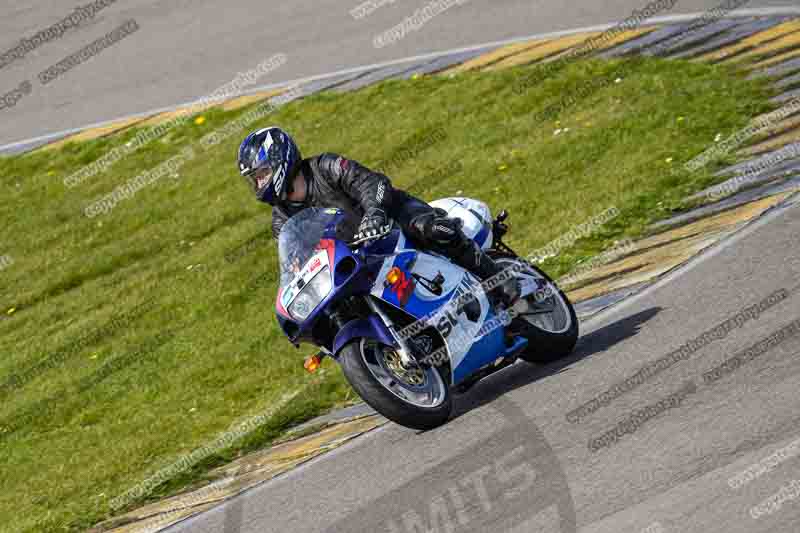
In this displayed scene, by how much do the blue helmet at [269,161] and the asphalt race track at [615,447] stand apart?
1647mm

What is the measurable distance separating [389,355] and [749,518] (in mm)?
2720

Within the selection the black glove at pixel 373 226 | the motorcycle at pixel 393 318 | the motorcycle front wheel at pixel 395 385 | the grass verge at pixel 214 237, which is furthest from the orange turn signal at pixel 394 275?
the grass verge at pixel 214 237

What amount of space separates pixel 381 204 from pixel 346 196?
0.38 m

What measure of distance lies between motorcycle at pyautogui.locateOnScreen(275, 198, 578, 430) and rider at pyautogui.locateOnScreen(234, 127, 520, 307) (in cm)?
10

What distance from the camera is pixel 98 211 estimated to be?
16.8 m

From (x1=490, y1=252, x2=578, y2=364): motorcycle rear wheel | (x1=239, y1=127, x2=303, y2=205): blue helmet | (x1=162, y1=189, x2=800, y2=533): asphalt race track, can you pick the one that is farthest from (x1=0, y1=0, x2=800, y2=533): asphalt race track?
(x1=239, y1=127, x2=303, y2=205): blue helmet

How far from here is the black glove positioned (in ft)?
23.6

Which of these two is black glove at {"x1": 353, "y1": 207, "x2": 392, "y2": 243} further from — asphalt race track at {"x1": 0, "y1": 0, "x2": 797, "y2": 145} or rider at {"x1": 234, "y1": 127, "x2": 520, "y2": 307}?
asphalt race track at {"x1": 0, "y1": 0, "x2": 797, "y2": 145}

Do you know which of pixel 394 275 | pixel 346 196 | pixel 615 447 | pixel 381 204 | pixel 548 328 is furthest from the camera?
pixel 548 328

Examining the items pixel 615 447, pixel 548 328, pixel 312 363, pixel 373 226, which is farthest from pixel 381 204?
pixel 615 447

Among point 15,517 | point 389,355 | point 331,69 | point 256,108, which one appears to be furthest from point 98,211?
point 389,355

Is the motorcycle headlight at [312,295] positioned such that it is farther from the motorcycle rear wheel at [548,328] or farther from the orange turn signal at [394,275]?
the motorcycle rear wheel at [548,328]

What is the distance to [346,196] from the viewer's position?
780 centimetres

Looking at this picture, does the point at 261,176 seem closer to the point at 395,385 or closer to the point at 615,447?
the point at 395,385
